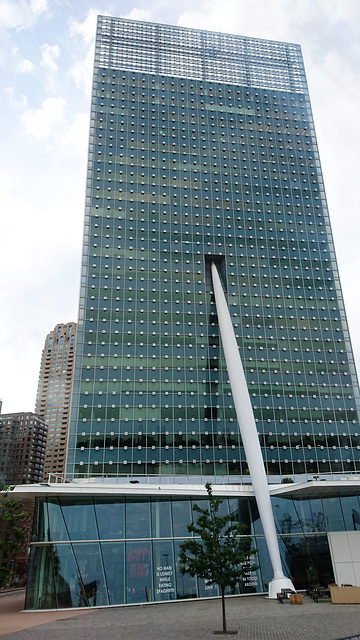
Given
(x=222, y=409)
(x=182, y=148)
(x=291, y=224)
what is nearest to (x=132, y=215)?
(x=182, y=148)

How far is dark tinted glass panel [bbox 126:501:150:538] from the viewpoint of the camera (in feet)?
117

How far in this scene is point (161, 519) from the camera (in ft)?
121

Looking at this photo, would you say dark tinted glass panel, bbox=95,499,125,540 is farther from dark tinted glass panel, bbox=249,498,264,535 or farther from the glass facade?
dark tinted glass panel, bbox=249,498,264,535

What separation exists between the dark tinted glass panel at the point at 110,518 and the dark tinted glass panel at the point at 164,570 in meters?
2.94

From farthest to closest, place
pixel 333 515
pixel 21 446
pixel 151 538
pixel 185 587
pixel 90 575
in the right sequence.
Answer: pixel 21 446 → pixel 333 515 → pixel 151 538 → pixel 185 587 → pixel 90 575

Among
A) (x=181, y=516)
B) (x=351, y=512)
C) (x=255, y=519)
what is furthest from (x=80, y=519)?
(x=351, y=512)

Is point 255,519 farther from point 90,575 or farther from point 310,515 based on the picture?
point 90,575

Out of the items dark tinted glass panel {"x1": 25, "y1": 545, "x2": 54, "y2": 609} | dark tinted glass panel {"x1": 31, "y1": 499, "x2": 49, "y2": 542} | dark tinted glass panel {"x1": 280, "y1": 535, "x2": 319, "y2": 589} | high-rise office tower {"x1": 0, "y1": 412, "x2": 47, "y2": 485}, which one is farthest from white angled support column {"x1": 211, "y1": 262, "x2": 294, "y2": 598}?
high-rise office tower {"x1": 0, "y1": 412, "x2": 47, "y2": 485}

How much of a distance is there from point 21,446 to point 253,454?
6556 inches

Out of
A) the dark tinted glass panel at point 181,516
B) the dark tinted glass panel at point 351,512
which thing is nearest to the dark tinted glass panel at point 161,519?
the dark tinted glass panel at point 181,516

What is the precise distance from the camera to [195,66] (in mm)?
80625

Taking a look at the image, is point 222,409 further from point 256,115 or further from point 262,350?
point 256,115

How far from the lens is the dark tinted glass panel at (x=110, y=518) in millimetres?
35000

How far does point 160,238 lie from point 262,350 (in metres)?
20.1
